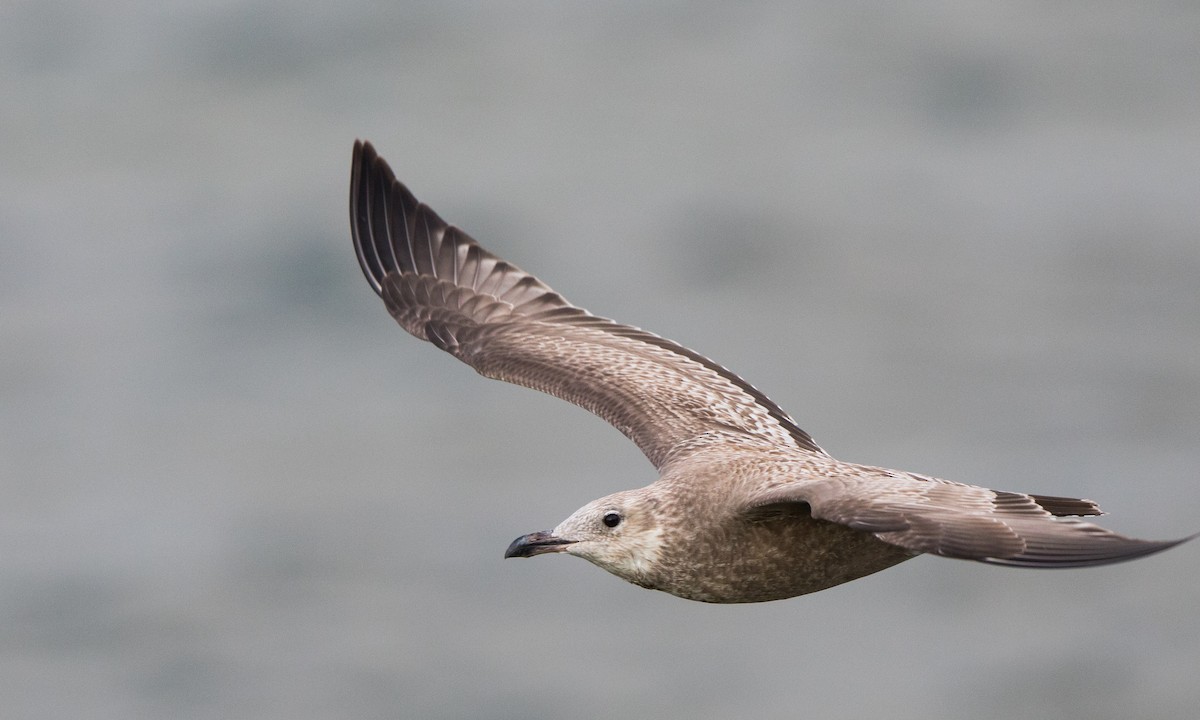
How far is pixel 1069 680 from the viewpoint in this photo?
28.4m

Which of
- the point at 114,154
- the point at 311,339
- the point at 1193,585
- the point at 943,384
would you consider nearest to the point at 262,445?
the point at 311,339

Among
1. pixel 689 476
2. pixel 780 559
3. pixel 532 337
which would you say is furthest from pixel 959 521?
pixel 532 337

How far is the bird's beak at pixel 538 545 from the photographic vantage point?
436 inches

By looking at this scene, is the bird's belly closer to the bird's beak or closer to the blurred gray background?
the bird's beak

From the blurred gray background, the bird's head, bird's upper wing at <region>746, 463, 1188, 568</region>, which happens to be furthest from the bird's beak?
the blurred gray background

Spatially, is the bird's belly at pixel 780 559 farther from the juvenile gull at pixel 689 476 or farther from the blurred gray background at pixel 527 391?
the blurred gray background at pixel 527 391

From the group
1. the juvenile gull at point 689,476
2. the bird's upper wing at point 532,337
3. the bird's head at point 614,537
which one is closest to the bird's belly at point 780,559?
the juvenile gull at point 689,476

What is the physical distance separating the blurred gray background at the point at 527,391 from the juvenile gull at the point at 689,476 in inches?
456

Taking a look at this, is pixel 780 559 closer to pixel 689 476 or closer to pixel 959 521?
pixel 689 476

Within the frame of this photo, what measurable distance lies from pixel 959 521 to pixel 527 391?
20225 mm

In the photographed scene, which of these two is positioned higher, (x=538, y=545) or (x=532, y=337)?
(x=532, y=337)

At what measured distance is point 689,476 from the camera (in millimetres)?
11312

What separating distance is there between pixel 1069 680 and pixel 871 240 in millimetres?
8917

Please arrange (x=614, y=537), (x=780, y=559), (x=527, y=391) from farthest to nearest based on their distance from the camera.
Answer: (x=527, y=391), (x=614, y=537), (x=780, y=559)
